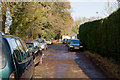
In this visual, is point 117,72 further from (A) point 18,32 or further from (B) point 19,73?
(A) point 18,32

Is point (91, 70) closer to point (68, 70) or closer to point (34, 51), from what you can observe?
point (68, 70)

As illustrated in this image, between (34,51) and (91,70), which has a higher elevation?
(34,51)

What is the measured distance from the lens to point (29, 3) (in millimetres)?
17938

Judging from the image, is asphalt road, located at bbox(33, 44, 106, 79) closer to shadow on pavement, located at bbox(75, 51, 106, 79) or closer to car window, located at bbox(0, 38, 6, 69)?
shadow on pavement, located at bbox(75, 51, 106, 79)

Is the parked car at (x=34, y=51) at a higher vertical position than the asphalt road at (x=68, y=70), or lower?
higher

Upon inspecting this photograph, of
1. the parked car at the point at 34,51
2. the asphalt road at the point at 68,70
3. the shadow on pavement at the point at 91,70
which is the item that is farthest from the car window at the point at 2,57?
the parked car at the point at 34,51

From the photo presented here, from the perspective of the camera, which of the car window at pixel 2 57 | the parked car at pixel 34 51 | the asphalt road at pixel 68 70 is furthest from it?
the parked car at pixel 34 51

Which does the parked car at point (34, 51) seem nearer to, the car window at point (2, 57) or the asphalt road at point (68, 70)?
the asphalt road at point (68, 70)

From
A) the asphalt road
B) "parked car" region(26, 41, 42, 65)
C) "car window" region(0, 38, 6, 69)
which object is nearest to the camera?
"car window" region(0, 38, 6, 69)

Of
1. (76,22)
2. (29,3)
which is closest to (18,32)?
(29,3)

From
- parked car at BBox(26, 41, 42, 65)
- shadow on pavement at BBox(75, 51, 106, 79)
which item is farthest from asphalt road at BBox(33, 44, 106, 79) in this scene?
parked car at BBox(26, 41, 42, 65)

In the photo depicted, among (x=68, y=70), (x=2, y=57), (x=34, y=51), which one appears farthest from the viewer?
(x=34, y=51)

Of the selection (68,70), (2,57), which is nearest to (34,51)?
(68,70)

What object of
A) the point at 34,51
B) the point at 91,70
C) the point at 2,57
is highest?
the point at 2,57
